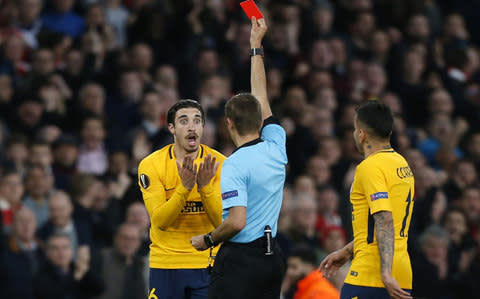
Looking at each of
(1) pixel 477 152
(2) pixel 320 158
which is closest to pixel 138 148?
(2) pixel 320 158

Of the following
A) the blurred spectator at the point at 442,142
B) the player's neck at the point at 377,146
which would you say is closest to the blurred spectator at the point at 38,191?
the player's neck at the point at 377,146

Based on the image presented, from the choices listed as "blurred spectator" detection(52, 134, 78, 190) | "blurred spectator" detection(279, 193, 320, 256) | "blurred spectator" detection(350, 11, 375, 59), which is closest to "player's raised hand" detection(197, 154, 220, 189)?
"blurred spectator" detection(279, 193, 320, 256)

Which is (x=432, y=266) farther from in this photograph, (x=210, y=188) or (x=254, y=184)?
(x=254, y=184)

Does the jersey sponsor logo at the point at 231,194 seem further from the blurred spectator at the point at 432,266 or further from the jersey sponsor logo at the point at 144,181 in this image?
the blurred spectator at the point at 432,266

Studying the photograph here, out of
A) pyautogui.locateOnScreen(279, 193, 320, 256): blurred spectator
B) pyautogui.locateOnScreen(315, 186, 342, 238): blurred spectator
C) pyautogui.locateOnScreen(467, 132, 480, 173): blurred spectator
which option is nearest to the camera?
pyautogui.locateOnScreen(279, 193, 320, 256): blurred spectator

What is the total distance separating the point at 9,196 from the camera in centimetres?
1059

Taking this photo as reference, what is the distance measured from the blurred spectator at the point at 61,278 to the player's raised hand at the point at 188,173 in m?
3.99

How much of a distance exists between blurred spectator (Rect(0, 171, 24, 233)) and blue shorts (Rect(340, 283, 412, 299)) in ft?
17.6

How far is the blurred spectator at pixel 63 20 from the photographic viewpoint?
13188mm

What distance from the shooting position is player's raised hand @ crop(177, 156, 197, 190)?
651 centimetres

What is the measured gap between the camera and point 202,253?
23.2 ft

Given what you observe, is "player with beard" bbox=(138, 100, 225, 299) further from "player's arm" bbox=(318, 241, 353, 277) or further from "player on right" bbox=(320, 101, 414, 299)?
"player on right" bbox=(320, 101, 414, 299)

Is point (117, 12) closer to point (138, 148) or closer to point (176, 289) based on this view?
point (138, 148)

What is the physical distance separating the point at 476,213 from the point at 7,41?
23.2ft
